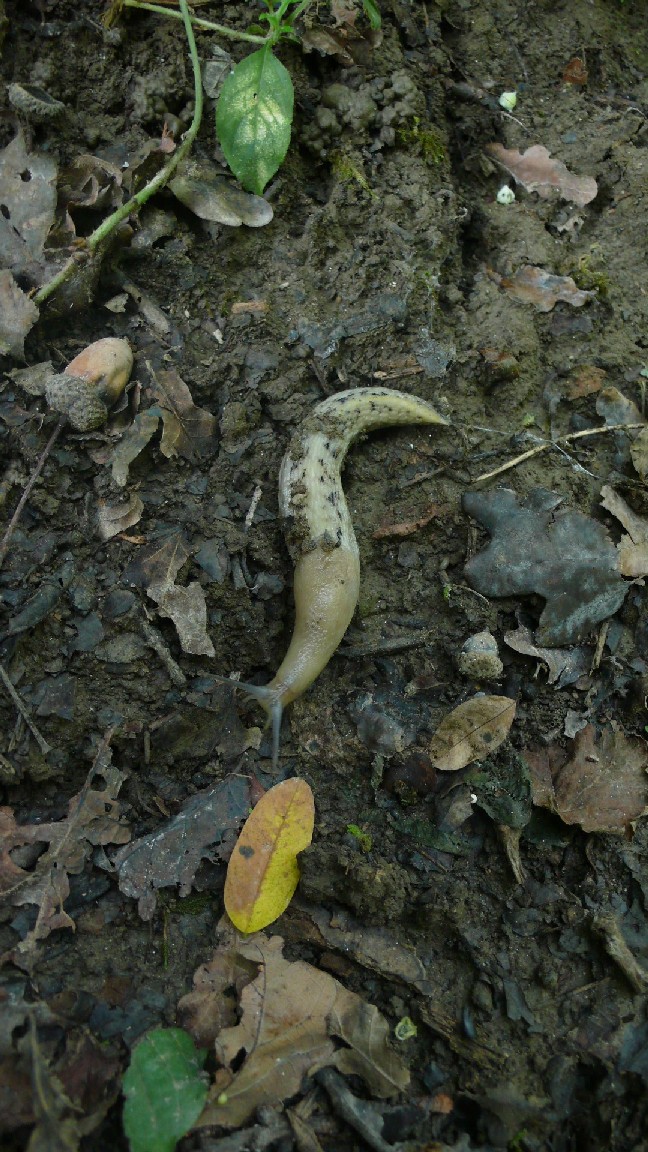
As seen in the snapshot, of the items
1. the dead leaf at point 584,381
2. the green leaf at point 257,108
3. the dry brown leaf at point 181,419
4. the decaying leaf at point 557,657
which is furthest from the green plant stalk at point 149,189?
the decaying leaf at point 557,657

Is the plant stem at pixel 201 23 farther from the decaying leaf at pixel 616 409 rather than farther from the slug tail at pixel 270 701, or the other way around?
the slug tail at pixel 270 701

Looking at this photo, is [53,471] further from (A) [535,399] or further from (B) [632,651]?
(B) [632,651]

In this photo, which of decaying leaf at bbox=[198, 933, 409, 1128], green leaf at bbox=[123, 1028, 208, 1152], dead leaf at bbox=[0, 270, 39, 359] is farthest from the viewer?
dead leaf at bbox=[0, 270, 39, 359]

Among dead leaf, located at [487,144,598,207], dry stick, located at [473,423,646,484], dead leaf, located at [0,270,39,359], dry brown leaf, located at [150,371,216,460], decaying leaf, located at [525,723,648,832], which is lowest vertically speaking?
decaying leaf, located at [525,723,648,832]

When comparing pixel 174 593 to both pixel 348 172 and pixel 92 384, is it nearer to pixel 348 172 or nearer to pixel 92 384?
pixel 92 384

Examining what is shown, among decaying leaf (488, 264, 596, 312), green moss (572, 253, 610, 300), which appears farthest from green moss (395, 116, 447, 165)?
green moss (572, 253, 610, 300)

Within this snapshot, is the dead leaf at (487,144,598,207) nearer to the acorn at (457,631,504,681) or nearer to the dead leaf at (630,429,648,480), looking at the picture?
the dead leaf at (630,429,648,480)
